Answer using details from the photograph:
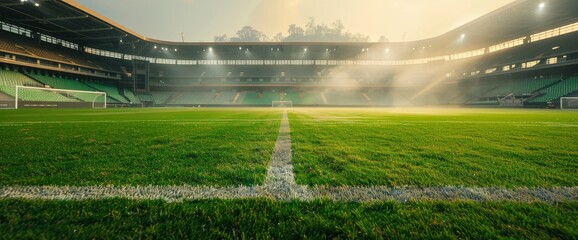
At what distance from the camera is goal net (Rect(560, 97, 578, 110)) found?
21.3m

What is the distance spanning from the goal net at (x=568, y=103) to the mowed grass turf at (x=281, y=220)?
32.1m

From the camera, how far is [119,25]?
94.1 feet

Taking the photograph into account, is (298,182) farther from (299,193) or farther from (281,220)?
(281,220)

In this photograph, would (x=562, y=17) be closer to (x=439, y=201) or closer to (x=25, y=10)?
(x=439, y=201)

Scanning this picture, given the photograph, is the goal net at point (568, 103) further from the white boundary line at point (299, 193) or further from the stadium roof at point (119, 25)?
the white boundary line at point (299, 193)

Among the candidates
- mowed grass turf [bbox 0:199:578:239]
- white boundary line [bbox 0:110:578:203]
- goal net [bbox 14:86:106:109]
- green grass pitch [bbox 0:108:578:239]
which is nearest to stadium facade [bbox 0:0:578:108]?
goal net [bbox 14:86:106:109]

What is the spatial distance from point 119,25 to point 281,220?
37081mm

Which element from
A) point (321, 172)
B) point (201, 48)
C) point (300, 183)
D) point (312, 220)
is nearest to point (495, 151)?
point (321, 172)

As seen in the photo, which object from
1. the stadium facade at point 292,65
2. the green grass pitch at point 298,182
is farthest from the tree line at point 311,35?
the green grass pitch at point 298,182

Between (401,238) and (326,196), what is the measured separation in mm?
454

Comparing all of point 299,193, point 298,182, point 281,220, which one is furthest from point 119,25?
point 281,220

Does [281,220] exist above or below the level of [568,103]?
below

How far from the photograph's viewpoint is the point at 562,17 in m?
26.0

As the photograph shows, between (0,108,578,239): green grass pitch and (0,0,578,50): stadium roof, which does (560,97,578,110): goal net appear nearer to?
(0,0,578,50): stadium roof
